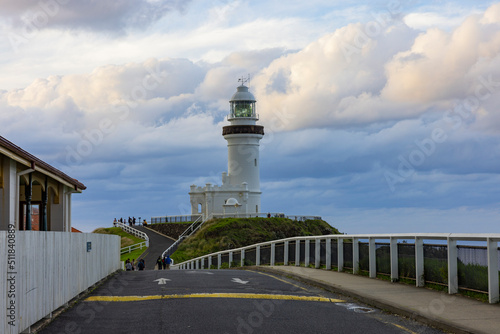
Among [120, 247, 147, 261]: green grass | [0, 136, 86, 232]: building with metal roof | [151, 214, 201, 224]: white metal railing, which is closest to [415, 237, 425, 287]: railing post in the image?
[0, 136, 86, 232]: building with metal roof

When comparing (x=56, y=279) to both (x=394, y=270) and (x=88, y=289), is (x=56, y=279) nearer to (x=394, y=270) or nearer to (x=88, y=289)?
(x=88, y=289)

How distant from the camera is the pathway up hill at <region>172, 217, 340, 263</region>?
67688 millimetres

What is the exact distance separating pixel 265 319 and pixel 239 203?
71.3 metres

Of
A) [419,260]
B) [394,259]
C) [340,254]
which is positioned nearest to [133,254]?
[340,254]

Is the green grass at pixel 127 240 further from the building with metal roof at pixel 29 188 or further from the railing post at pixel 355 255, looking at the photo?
the railing post at pixel 355 255

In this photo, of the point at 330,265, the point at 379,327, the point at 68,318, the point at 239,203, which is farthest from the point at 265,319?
the point at 239,203

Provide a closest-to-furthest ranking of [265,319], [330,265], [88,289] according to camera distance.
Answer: [265,319], [88,289], [330,265]

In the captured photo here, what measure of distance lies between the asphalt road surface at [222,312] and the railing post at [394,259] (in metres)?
2.18

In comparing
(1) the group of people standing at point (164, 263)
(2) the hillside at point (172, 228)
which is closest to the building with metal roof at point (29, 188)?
(1) the group of people standing at point (164, 263)

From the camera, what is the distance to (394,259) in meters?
17.6

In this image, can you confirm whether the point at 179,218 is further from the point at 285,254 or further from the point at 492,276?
the point at 492,276

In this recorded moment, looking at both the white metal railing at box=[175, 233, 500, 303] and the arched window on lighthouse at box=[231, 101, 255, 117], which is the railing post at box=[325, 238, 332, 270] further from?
the arched window on lighthouse at box=[231, 101, 255, 117]

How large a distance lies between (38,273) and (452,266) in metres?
8.59

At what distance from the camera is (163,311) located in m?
12.7
